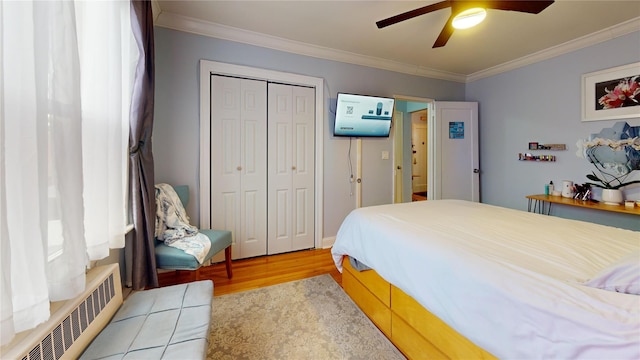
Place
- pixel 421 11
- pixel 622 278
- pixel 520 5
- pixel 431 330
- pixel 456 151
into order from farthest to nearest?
pixel 456 151 < pixel 421 11 < pixel 520 5 < pixel 431 330 < pixel 622 278

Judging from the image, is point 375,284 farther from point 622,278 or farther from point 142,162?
point 142,162

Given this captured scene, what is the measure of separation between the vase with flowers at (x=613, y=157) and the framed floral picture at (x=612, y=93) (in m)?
0.15

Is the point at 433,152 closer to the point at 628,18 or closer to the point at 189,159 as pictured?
the point at 628,18

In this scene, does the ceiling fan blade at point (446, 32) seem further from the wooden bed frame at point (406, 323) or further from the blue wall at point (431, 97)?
the wooden bed frame at point (406, 323)

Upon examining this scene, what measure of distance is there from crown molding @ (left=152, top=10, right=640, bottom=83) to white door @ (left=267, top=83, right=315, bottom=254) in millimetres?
476

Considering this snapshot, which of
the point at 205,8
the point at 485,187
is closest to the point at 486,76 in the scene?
the point at 485,187

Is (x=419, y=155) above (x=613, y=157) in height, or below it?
→ above

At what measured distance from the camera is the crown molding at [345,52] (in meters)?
2.46

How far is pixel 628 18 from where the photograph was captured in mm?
2432

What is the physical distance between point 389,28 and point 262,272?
2880mm

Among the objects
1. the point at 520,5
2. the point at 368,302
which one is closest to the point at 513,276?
the point at 368,302

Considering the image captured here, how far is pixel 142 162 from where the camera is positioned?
1873mm

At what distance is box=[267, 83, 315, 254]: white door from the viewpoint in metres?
2.95

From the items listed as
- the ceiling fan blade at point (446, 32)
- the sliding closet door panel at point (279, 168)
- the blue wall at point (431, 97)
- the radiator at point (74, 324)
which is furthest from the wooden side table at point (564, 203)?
the radiator at point (74, 324)
